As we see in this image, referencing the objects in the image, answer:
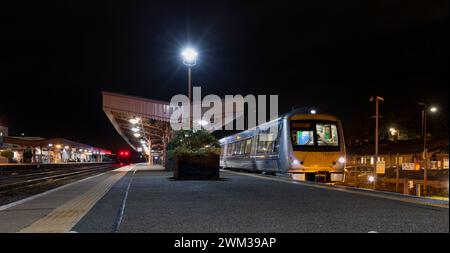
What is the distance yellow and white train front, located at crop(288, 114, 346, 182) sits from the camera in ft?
59.6

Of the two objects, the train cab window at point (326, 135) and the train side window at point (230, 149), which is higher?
the train cab window at point (326, 135)

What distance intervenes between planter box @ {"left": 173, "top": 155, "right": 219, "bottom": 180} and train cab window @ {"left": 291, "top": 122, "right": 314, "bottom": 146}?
3776 mm

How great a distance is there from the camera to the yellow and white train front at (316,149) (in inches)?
715

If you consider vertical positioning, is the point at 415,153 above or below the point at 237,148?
below

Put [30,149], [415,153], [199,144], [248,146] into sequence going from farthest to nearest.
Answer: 1. [30,149]
2. [415,153]
3. [248,146]
4. [199,144]

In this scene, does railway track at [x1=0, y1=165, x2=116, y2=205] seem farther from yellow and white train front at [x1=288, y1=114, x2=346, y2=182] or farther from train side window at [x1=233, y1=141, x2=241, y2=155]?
yellow and white train front at [x1=288, y1=114, x2=346, y2=182]

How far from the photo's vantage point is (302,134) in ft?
60.7

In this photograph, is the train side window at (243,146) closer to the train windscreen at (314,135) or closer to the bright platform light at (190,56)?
the bright platform light at (190,56)

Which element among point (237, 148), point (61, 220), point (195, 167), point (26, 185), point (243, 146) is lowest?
point (26, 185)

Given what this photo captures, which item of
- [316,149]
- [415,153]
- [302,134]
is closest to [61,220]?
[302,134]

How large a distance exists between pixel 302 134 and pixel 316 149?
2.79 feet

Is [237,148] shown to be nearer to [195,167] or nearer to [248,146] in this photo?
[248,146]

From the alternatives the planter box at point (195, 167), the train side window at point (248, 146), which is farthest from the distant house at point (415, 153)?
the planter box at point (195, 167)
